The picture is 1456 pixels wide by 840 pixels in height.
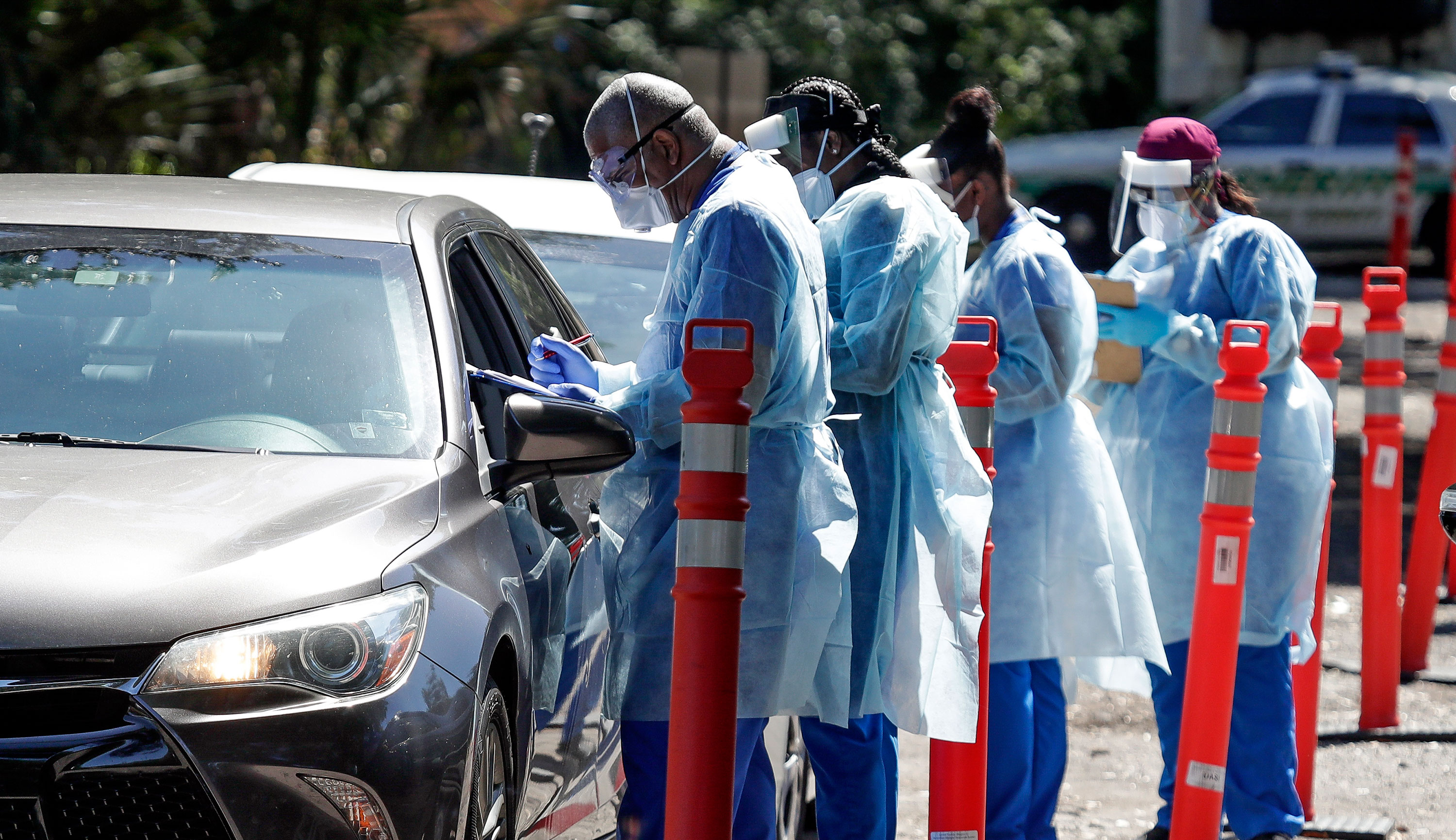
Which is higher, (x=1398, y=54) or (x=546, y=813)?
(x=1398, y=54)

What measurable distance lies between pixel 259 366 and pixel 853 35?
60.3 feet

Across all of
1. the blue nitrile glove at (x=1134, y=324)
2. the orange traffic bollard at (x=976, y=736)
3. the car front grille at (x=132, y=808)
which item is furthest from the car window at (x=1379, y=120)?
the car front grille at (x=132, y=808)

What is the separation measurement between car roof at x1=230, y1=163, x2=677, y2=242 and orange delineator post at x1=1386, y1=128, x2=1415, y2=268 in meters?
12.5

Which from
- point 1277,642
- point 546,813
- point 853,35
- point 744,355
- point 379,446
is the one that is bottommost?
point 546,813

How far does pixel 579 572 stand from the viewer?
3.54m

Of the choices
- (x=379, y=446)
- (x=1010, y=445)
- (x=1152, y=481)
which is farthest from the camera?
(x=1152, y=481)

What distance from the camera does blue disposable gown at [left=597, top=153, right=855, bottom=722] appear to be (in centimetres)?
315

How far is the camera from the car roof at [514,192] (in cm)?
570

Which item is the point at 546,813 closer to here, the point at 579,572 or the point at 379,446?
the point at 579,572

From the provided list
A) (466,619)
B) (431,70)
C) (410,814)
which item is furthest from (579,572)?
(431,70)

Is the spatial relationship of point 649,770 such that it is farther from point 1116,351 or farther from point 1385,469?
point 1385,469

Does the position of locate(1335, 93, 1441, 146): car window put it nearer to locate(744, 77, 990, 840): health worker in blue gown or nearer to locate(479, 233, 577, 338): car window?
locate(479, 233, 577, 338): car window

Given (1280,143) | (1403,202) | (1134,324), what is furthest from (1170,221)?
(1280,143)

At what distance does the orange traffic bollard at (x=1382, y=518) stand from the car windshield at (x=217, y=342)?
358 cm
